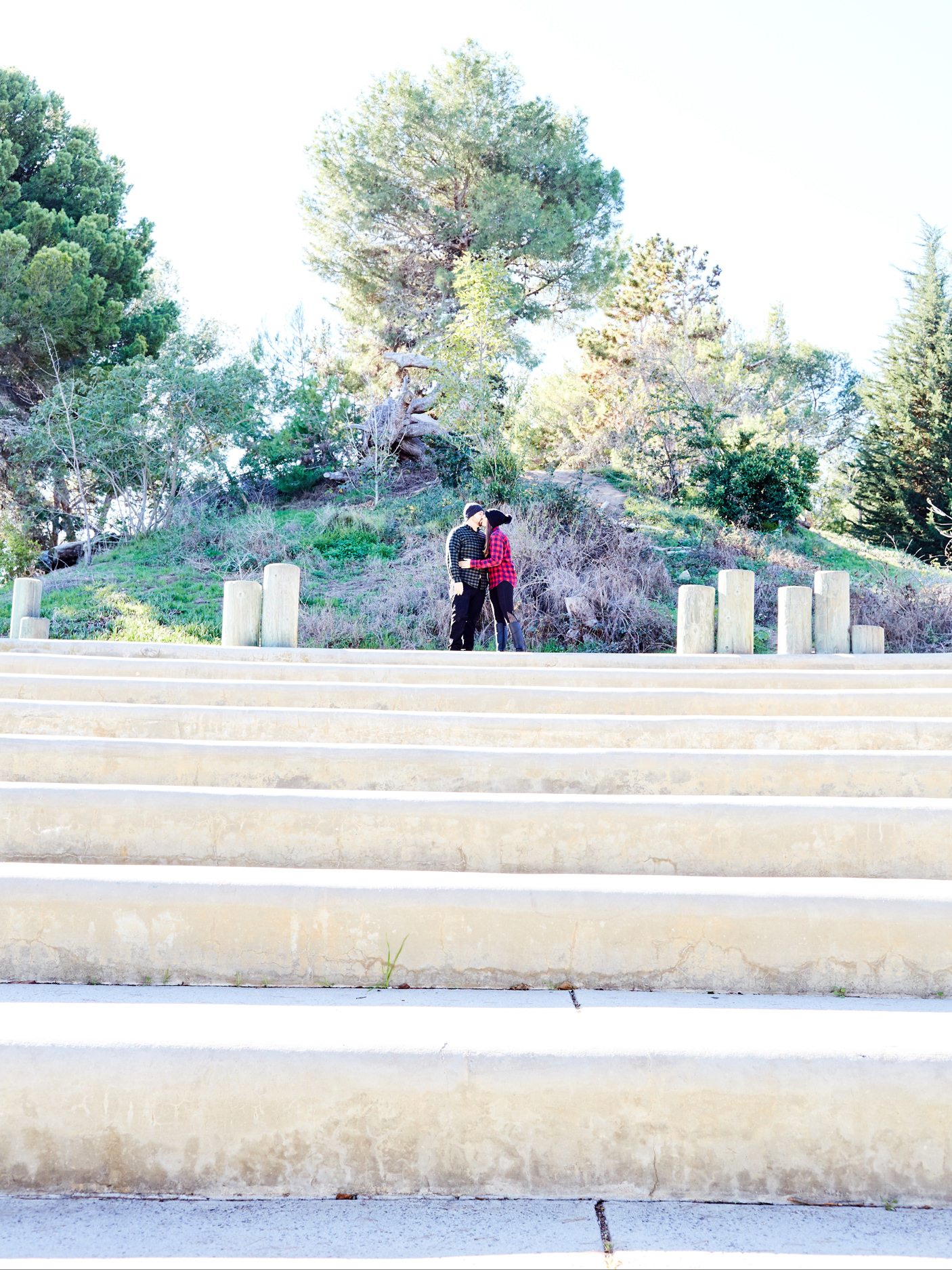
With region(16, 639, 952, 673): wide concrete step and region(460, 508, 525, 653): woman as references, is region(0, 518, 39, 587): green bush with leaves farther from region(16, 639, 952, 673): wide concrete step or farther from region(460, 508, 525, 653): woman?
region(460, 508, 525, 653): woman

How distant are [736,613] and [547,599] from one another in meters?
3.83

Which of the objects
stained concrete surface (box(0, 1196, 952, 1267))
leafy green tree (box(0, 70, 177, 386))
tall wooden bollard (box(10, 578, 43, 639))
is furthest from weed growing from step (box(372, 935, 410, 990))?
leafy green tree (box(0, 70, 177, 386))

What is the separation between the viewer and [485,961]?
6.93 feet

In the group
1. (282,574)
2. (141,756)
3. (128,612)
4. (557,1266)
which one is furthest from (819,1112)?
(128,612)

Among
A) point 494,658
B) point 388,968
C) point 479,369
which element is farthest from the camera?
point 479,369

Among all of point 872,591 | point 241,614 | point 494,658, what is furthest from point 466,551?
point 872,591

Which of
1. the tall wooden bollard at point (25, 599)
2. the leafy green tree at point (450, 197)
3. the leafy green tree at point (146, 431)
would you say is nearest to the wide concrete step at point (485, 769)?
the tall wooden bollard at point (25, 599)

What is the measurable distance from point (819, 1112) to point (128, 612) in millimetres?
11006

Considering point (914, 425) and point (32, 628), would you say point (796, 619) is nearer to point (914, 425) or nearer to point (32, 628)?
point (32, 628)

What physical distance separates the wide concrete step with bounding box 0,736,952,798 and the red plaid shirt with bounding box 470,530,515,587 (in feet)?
14.4

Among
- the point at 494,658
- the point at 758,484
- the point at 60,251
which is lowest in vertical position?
the point at 494,658

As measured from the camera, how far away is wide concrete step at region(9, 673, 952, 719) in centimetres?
398

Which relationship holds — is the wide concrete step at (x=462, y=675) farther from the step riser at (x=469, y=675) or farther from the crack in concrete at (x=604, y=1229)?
the crack in concrete at (x=604, y=1229)

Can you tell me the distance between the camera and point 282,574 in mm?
6445
